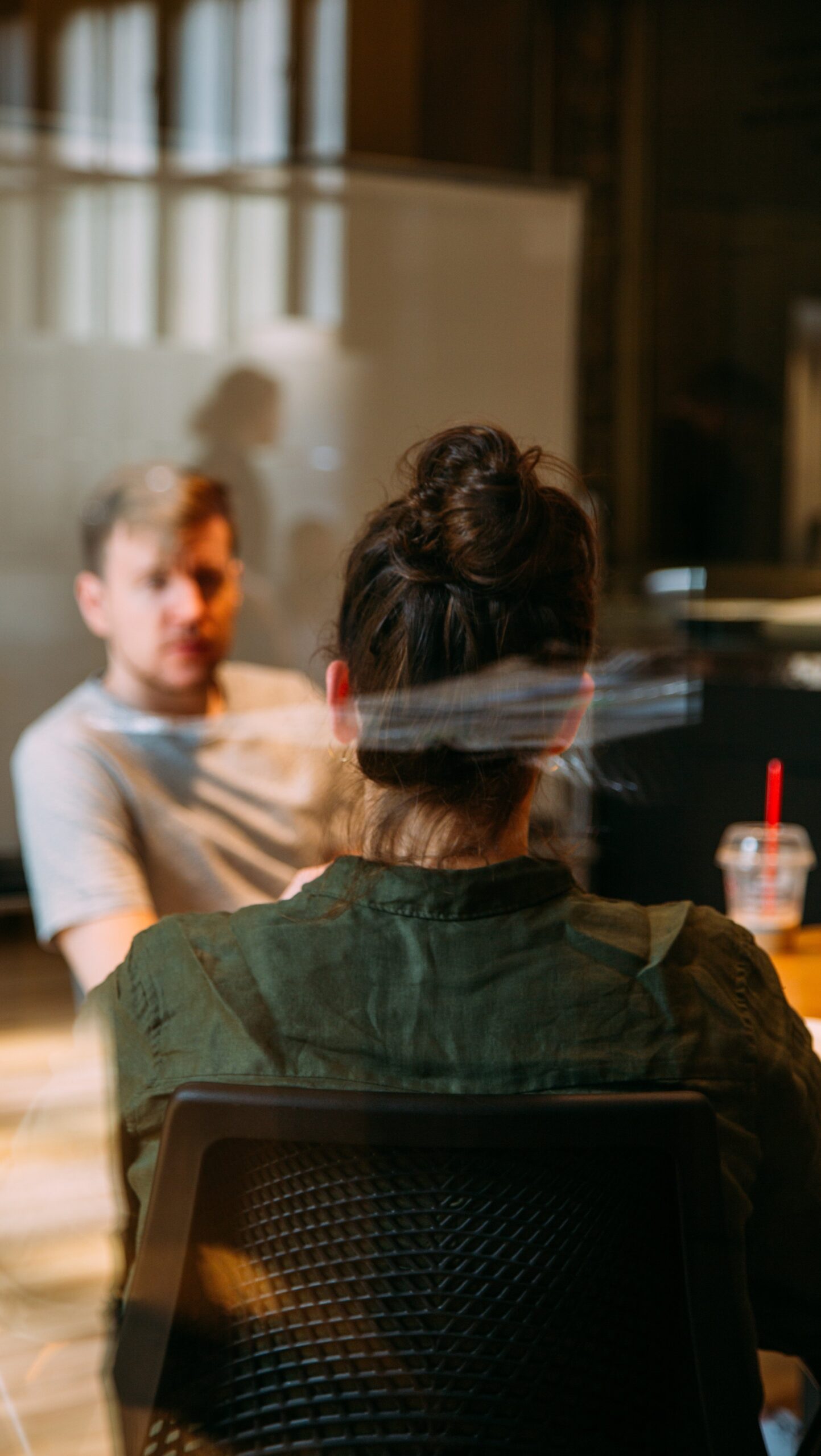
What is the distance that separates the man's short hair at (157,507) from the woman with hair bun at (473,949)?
69 cm

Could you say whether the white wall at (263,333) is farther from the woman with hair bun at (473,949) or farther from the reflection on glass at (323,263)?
the woman with hair bun at (473,949)

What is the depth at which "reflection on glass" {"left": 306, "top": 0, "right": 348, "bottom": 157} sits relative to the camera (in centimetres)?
399

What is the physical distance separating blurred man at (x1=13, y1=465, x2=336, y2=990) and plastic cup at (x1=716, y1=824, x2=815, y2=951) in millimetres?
389

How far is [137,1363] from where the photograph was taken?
2.15 ft

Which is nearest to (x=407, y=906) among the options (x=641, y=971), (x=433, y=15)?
(x=641, y=971)

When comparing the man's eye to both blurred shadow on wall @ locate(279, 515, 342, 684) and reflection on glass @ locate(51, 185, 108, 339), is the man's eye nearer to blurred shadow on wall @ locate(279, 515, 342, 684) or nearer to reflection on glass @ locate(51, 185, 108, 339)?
blurred shadow on wall @ locate(279, 515, 342, 684)

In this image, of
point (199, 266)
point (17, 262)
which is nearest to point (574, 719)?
point (17, 262)

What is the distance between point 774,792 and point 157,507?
82cm

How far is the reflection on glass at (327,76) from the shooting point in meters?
3.99

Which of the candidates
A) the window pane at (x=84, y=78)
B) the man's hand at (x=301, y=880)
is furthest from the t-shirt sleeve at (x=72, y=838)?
the window pane at (x=84, y=78)

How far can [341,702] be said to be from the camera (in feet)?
2.56

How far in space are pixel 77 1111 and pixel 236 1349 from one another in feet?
0.64

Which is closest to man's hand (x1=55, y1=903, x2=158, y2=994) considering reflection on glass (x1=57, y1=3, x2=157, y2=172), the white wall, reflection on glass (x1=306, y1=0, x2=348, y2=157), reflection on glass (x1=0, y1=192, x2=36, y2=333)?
the white wall

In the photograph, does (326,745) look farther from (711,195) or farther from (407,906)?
(711,195)
